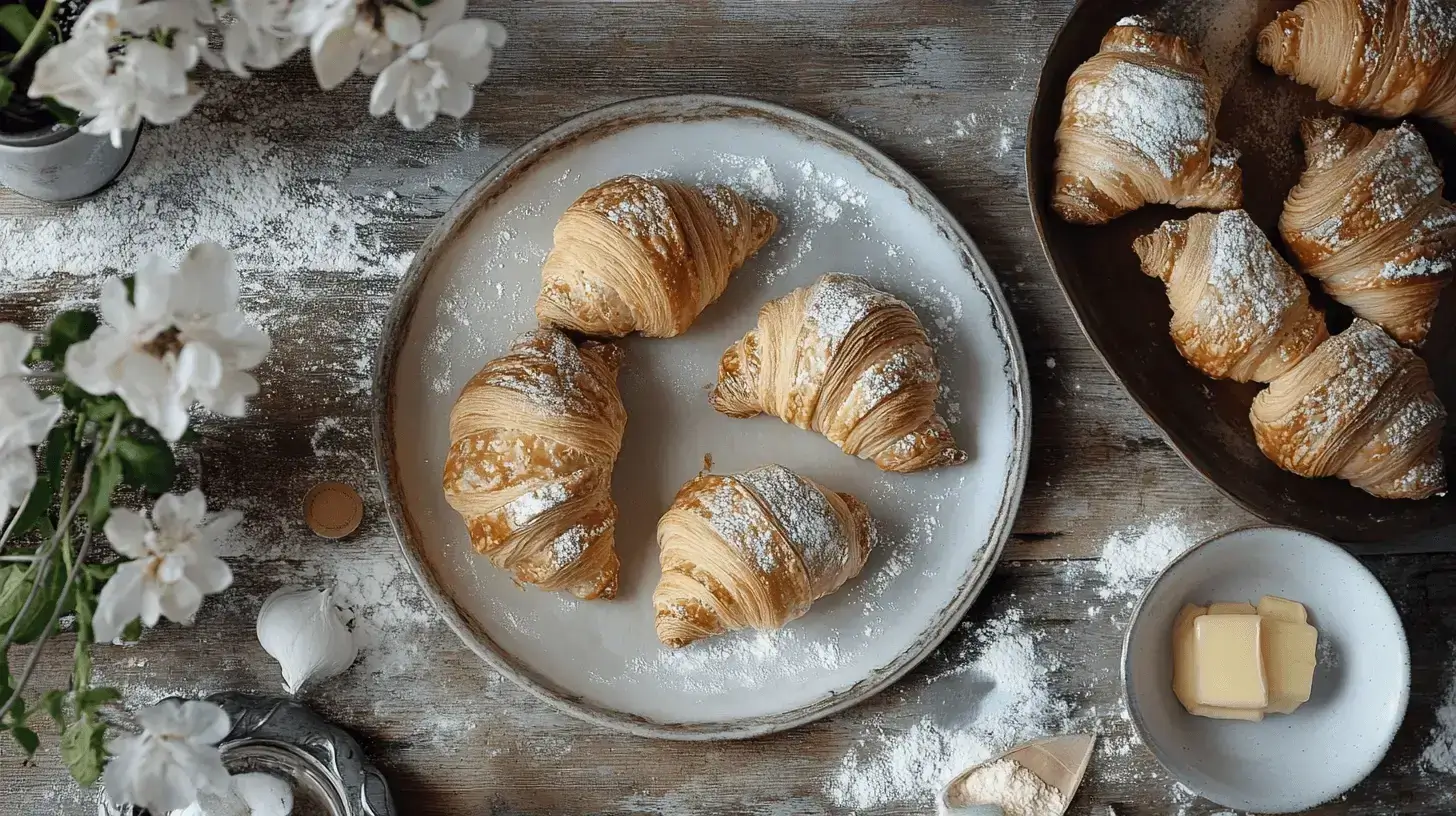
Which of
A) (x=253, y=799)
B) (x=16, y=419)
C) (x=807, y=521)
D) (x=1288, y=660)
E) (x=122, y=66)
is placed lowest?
(x=253, y=799)

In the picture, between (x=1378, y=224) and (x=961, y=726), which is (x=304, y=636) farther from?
(x=1378, y=224)

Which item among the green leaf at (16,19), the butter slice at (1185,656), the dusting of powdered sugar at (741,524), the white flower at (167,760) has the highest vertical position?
the green leaf at (16,19)

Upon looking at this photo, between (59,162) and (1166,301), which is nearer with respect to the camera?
(59,162)

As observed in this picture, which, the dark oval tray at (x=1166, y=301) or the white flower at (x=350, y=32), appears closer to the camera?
the white flower at (x=350, y=32)

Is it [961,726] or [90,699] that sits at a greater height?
[90,699]

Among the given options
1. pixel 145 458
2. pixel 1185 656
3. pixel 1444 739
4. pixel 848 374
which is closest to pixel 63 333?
pixel 145 458

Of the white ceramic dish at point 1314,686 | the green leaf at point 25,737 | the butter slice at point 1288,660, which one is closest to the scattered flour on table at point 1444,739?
the white ceramic dish at point 1314,686

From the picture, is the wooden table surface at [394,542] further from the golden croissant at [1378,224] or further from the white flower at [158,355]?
the white flower at [158,355]

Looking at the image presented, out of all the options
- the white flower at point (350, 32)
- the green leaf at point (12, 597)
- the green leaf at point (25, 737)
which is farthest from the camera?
the green leaf at point (12, 597)

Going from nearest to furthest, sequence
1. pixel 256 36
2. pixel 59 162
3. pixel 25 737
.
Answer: pixel 256 36, pixel 25 737, pixel 59 162
